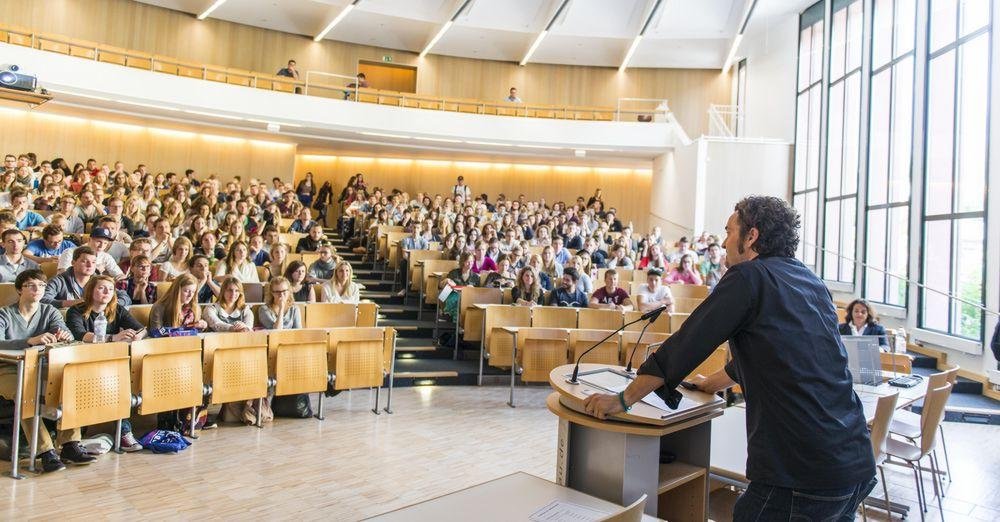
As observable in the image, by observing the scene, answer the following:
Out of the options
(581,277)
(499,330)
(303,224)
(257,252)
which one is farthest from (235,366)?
(303,224)

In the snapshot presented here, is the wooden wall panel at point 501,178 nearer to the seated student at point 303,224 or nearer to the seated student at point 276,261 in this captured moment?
the seated student at point 303,224

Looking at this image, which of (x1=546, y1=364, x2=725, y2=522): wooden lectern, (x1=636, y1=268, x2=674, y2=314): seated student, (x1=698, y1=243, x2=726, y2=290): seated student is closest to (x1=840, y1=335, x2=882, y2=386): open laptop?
(x1=546, y1=364, x2=725, y2=522): wooden lectern

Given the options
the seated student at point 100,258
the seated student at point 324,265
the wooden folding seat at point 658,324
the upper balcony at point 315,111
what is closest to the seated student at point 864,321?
the wooden folding seat at point 658,324

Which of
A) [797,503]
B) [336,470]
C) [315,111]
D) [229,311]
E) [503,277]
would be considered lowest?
[336,470]

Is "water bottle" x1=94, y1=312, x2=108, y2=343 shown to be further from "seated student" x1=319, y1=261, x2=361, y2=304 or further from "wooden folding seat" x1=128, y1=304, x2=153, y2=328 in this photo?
"seated student" x1=319, y1=261, x2=361, y2=304

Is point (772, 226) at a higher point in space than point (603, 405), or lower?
higher

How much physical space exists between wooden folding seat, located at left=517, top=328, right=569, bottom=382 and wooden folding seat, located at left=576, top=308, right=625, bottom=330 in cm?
72

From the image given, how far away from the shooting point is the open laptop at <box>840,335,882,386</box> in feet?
11.9

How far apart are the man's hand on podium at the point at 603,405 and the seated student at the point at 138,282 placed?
4539 mm

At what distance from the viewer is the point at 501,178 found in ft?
57.4

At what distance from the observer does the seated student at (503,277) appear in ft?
23.9

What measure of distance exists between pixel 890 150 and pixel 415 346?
778cm

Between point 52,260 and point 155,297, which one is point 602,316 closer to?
point 155,297

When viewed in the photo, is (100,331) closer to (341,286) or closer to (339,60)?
(341,286)
